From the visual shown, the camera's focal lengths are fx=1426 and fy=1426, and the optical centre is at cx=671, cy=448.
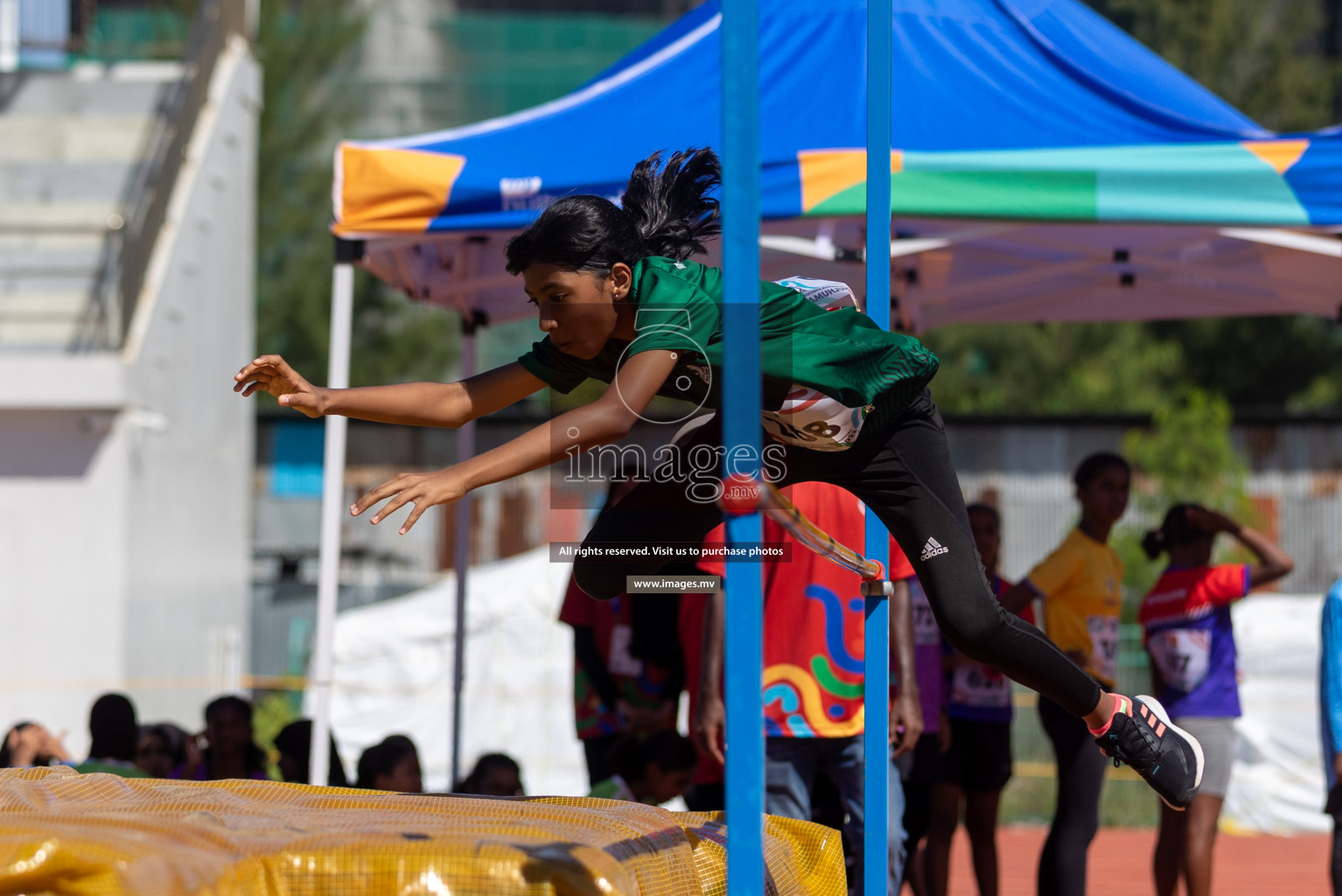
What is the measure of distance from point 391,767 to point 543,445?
9.08ft

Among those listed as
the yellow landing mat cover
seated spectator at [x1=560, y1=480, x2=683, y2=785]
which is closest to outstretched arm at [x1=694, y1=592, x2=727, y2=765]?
seated spectator at [x1=560, y1=480, x2=683, y2=785]

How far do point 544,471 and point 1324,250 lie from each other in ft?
38.8

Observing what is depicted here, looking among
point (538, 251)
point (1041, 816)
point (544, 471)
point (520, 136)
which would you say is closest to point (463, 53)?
point (544, 471)

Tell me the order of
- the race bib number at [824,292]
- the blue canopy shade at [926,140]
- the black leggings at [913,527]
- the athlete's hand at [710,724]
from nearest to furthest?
the black leggings at [913,527], the race bib number at [824,292], the athlete's hand at [710,724], the blue canopy shade at [926,140]

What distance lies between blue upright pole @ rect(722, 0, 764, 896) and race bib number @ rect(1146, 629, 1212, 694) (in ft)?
9.70

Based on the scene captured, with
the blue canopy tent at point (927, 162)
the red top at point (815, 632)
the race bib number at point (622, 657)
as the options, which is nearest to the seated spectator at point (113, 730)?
the blue canopy tent at point (927, 162)

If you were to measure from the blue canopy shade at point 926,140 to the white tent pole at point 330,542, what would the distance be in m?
0.24

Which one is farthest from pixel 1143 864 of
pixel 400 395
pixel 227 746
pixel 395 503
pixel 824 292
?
pixel 395 503

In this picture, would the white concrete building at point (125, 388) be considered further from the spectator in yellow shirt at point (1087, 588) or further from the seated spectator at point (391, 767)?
the spectator in yellow shirt at point (1087, 588)

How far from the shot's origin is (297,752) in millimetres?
5012

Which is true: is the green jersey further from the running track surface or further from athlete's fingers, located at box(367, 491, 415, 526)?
the running track surface

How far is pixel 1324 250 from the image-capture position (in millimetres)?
4582

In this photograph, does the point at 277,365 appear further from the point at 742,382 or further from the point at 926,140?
the point at 926,140

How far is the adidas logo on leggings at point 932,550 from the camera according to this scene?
2734mm
